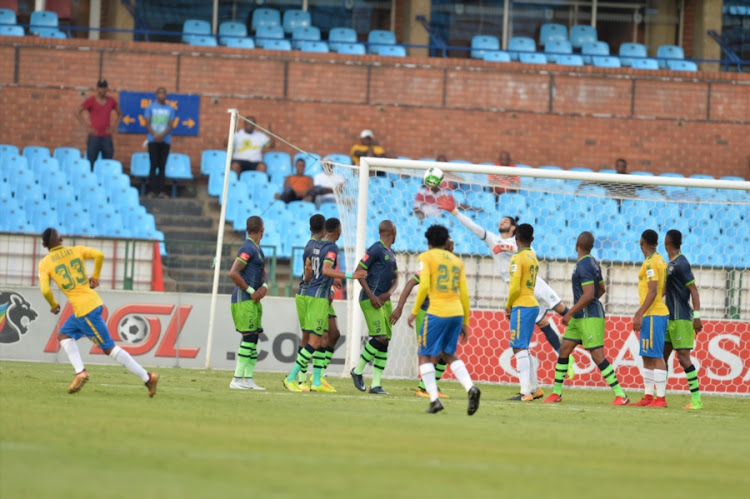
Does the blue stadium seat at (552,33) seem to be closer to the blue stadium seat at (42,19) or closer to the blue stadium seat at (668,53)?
the blue stadium seat at (668,53)

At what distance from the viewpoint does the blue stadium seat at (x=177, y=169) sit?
22953 mm

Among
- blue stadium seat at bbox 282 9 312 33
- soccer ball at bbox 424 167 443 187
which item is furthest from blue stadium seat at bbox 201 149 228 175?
soccer ball at bbox 424 167 443 187

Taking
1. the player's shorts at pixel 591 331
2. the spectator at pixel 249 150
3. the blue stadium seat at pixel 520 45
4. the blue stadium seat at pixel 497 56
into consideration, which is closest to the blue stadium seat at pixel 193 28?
the spectator at pixel 249 150

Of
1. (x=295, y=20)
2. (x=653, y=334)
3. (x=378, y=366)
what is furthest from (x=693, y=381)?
(x=295, y=20)

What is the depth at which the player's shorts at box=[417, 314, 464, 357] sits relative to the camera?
9.79 meters

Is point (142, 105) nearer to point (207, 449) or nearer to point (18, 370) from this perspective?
point (18, 370)

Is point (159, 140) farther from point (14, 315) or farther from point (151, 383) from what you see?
point (151, 383)

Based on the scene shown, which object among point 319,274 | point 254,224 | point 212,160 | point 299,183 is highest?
point 212,160

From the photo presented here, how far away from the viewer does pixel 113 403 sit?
9562 millimetres

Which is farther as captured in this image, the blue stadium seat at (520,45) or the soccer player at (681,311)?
the blue stadium seat at (520,45)

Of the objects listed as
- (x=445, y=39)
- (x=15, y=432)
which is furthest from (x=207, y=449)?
(x=445, y=39)

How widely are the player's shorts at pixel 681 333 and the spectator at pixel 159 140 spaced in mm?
12271

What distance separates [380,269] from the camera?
1273cm

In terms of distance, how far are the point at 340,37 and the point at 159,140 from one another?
5.79 metres
